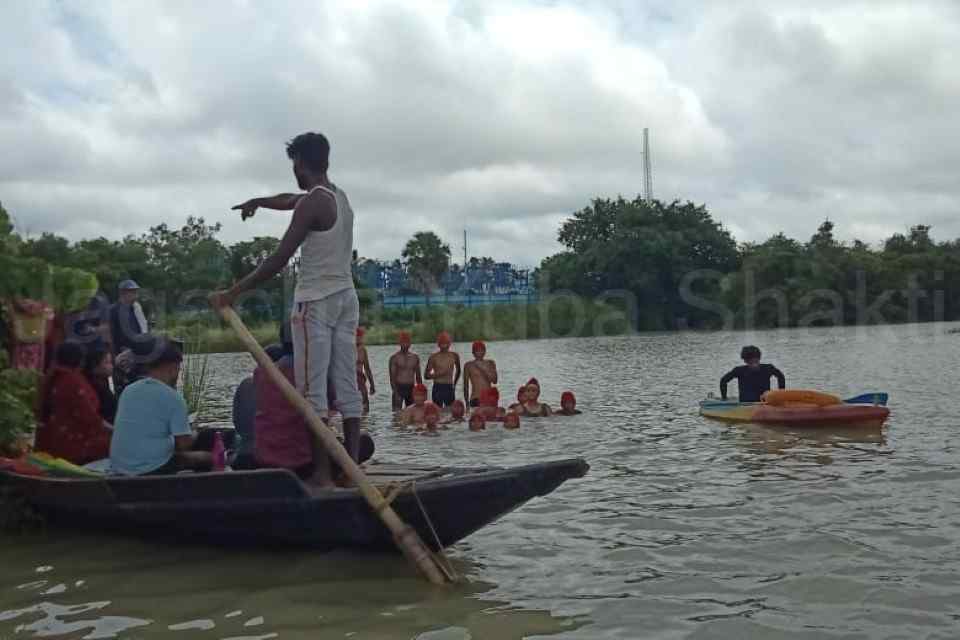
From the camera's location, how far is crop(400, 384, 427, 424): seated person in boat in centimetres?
1305

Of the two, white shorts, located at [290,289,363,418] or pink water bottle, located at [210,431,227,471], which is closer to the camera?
white shorts, located at [290,289,363,418]

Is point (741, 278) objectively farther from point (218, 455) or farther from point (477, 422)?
point (218, 455)

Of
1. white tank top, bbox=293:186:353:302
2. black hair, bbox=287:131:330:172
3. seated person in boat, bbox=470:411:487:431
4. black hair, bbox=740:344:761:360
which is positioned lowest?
seated person in boat, bbox=470:411:487:431

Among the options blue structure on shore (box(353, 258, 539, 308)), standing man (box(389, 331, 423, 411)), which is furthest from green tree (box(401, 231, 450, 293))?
standing man (box(389, 331, 423, 411))

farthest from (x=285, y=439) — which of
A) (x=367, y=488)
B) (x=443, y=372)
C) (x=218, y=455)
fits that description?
(x=443, y=372)

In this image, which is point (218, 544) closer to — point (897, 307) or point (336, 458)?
point (336, 458)

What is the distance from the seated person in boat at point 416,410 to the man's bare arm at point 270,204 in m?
7.15

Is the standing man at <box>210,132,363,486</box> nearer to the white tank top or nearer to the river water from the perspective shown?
the white tank top

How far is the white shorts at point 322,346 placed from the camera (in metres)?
5.56

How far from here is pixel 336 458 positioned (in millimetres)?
5359

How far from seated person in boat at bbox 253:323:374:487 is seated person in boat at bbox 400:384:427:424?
7.25m

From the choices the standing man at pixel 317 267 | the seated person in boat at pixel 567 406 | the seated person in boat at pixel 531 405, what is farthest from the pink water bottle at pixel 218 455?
the seated person in boat at pixel 567 406

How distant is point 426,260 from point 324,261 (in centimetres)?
5712

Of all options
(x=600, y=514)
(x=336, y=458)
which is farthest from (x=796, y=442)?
(x=336, y=458)
